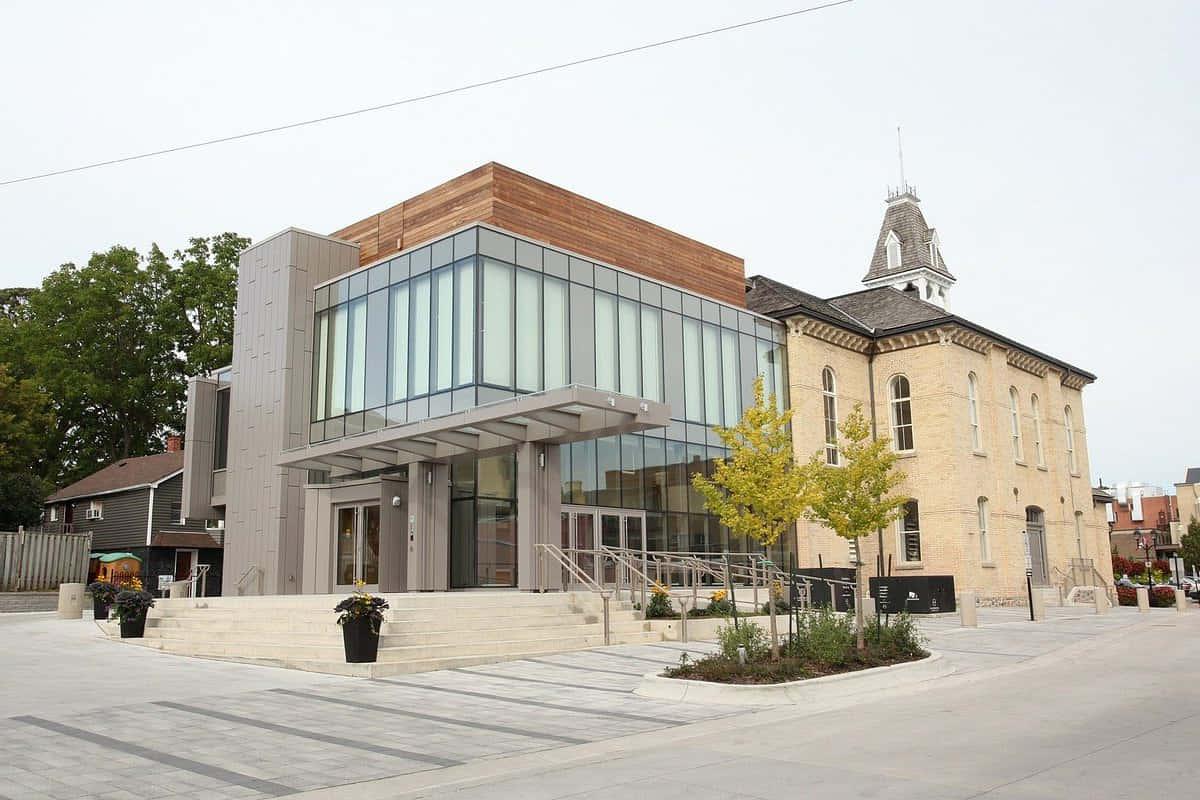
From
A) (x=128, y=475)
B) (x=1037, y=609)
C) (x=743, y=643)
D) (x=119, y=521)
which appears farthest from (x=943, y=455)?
(x=128, y=475)

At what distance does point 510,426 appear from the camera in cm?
2192

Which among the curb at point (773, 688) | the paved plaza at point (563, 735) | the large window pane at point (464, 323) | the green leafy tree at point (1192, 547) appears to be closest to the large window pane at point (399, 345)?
the large window pane at point (464, 323)

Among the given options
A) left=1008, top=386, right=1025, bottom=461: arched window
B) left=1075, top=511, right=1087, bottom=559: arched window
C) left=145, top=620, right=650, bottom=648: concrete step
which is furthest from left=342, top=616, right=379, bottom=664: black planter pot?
left=1075, top=511, right=1087, bottom=559: arched window

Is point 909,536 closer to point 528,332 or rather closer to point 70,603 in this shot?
point 528,332

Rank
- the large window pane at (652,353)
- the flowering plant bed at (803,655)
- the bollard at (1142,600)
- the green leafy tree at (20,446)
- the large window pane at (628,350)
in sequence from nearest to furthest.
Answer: the flowering plant bed at (803,655) → the large window pane at (628,350) → the large window pane at (652,353) → the bollard at (1142,600) → the green leafy tree at (20,446)

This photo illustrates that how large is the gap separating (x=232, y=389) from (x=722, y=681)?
73.9 feet

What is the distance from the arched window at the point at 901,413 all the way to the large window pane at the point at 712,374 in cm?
906

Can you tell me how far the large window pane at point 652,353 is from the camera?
28.4 metres

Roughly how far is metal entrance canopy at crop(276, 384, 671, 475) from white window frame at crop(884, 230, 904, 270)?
44.3 m

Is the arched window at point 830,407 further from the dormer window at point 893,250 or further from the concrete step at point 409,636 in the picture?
the dormer window at point 893,250

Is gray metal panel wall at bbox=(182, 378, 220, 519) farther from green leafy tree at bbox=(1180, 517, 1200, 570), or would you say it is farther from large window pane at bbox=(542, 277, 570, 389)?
green leafy tree at bbox=(1180, 517, 1200, 570)

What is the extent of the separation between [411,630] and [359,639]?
1.76 metres

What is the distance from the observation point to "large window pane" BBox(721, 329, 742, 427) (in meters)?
31.6

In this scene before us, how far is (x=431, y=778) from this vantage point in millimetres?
7832
